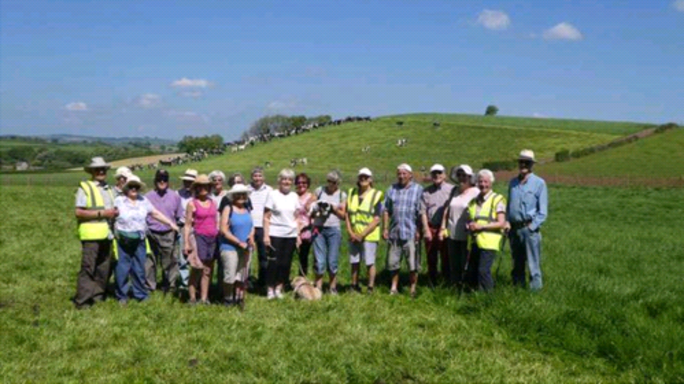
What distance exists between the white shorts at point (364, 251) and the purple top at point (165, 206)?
2.90 metres

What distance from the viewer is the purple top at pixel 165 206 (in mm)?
10039

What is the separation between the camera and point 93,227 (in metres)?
8.95

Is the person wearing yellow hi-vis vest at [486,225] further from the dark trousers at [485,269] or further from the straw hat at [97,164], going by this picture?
the straw hat at [97,164]

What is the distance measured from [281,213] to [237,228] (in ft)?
2.77

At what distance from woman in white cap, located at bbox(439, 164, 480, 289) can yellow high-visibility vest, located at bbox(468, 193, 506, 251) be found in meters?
0.39

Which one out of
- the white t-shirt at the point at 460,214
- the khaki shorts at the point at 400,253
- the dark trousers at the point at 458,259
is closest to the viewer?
the white t-shirt at the point at 460,214

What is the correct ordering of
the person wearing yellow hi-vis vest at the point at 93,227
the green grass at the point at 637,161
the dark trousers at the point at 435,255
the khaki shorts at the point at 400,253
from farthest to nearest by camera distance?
the green grass at the point at 637,161 < the dark trousers at the point at 435,255 < the khaki shorts at the point at 400,253 < the person wearing yellow hi-vis vest at the point at 93,227

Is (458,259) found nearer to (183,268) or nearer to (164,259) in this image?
(183,268)

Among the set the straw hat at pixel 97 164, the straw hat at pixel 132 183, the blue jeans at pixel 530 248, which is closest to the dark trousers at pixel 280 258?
the straw hat at pixel 132 183

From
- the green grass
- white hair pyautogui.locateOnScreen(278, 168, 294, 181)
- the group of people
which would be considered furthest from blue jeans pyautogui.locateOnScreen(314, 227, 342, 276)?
the green grass

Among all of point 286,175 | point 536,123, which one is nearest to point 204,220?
point 286,175

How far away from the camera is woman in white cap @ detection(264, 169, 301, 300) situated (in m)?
9.72

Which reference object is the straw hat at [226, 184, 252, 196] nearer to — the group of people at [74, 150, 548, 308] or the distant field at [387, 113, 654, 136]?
the group of people at [74, 150, 548, 308]

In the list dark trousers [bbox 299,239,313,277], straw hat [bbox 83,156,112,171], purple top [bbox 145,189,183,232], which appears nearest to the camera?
straw hat [bbox 83,156,112,171]
